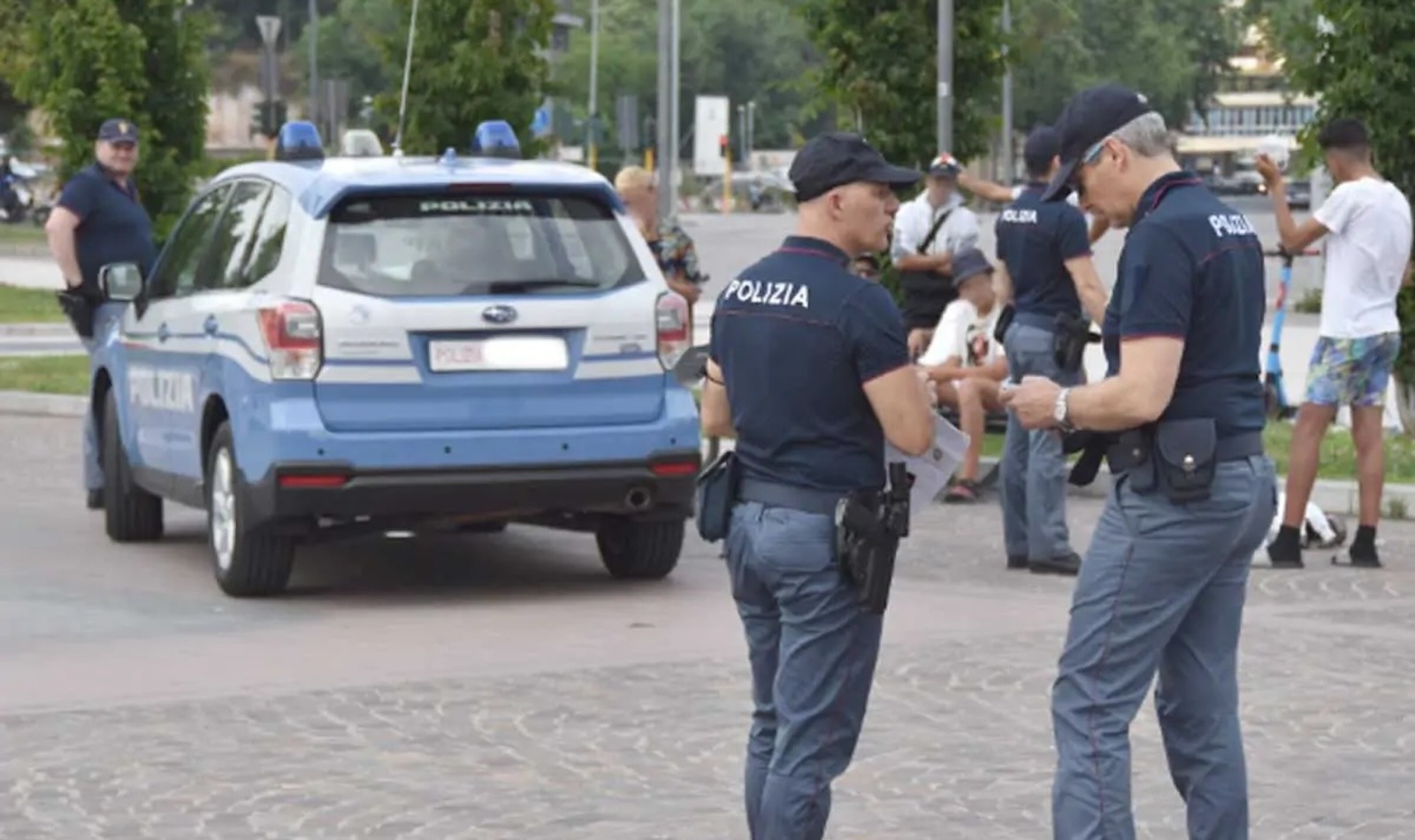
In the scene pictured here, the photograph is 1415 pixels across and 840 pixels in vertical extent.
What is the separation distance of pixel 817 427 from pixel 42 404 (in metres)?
15.2

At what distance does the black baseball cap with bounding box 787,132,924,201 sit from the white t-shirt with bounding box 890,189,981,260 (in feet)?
32.2

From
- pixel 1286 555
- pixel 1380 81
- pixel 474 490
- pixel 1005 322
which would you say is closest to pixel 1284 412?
pixel 1380 81

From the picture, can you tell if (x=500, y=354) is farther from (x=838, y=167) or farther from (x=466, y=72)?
(x=466, y=72)

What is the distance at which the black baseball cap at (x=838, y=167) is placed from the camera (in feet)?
21.0

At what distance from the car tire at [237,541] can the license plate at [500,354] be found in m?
0.89

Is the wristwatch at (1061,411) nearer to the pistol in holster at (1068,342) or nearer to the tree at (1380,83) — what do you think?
the pistol in holster at (1068,342)

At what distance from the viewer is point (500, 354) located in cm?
1145

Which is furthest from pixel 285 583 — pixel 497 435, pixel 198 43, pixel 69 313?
pixel 198 43

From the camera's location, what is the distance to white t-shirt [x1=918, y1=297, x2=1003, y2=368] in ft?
50.3

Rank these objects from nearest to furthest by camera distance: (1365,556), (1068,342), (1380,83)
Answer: (1068,342)
(1365,556)
(1380,83)

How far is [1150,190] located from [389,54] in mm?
17745

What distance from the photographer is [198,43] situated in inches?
1182

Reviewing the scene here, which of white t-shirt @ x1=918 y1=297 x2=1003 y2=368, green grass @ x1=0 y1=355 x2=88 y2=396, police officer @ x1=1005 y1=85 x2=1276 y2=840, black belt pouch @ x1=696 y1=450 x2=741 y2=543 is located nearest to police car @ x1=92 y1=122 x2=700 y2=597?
white t-shirt @ x1=918 y1=297 x2=1003 y2=368

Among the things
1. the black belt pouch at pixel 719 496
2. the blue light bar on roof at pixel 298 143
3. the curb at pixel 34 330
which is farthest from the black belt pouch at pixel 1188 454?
the curb at pixel 34 330
